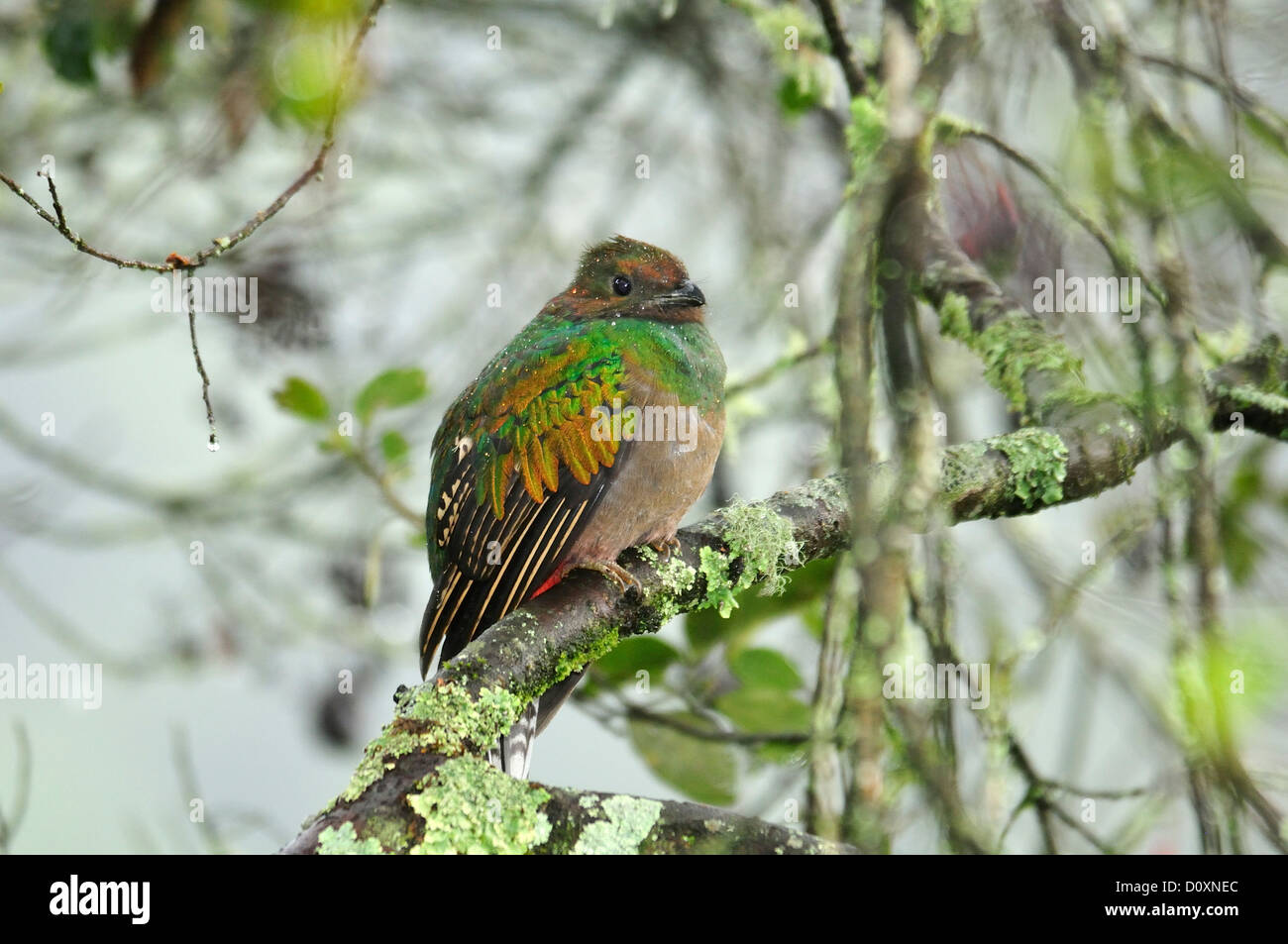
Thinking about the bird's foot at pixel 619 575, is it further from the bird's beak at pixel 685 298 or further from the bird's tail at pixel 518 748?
the bird's beak at pixel 685 298

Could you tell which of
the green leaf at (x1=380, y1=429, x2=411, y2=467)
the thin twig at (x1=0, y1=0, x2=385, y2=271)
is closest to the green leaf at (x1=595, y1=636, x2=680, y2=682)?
the green leaf at (x1=380, y1=429, x2=411, y2=467)

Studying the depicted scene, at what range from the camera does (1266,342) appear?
9.09 feet

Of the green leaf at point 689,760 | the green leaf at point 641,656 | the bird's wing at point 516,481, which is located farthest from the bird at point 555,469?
the green leaf at point 689,760

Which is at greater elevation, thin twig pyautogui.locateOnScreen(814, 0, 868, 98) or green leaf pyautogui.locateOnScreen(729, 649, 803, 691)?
thin twig pyautogui.locateOnScreen(814, 0, 868, 98)

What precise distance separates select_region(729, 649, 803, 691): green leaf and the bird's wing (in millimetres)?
556

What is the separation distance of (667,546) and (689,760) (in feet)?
2.45

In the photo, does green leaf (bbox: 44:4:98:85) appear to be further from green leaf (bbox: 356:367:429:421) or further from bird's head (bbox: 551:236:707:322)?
bird's head (bbox: 551:236:707:322)

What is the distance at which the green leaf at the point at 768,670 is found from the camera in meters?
2.98

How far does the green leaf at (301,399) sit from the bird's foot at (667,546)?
997mm

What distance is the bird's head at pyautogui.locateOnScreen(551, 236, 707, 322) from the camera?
3371 millimetres

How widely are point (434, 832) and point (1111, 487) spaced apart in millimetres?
1710

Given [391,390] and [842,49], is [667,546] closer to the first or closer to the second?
[391,390]
